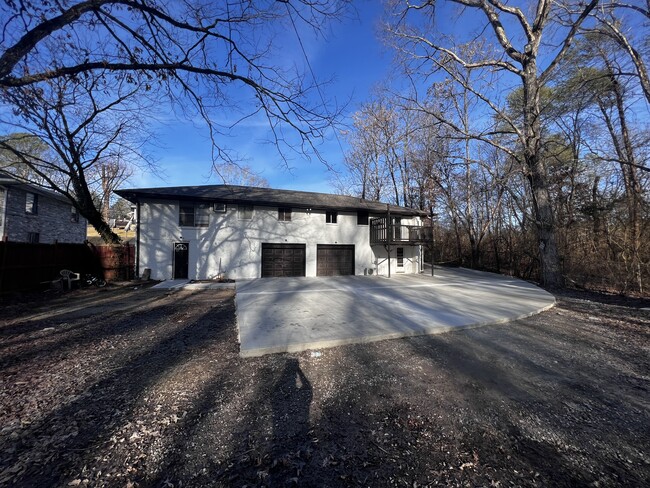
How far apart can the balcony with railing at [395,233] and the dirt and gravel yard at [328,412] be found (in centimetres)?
1025

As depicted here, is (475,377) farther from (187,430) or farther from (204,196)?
(204,196)

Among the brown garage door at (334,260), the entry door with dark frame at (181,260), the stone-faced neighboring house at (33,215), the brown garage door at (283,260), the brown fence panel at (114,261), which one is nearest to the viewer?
the entry door with dark frame at (181,260)

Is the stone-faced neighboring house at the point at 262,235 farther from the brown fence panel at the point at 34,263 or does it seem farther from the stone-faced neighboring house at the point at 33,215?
the stone-faced neighboring house at the point at 33,215

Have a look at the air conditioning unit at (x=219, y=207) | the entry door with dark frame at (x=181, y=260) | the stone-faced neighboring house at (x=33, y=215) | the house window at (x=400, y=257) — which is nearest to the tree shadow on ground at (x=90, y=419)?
the entry door with dark frame at (x=181, y=260)

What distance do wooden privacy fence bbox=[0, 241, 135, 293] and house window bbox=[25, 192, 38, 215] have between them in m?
6.65

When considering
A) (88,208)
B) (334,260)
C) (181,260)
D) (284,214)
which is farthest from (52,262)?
(334,260)

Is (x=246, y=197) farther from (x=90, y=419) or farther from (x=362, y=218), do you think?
(x=90, y=419)

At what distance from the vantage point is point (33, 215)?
15.8m

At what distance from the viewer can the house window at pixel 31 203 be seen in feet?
50.6

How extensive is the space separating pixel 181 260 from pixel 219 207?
321 centimetres

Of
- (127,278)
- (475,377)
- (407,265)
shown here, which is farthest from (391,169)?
Answer: (475,377)

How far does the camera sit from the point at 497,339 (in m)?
4.76

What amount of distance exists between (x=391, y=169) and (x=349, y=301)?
1959 cm

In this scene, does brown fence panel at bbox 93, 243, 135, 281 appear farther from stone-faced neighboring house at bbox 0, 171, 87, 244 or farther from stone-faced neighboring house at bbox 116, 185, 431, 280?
stone-faced neighboring house at bbox 0, 171, 87, 244
